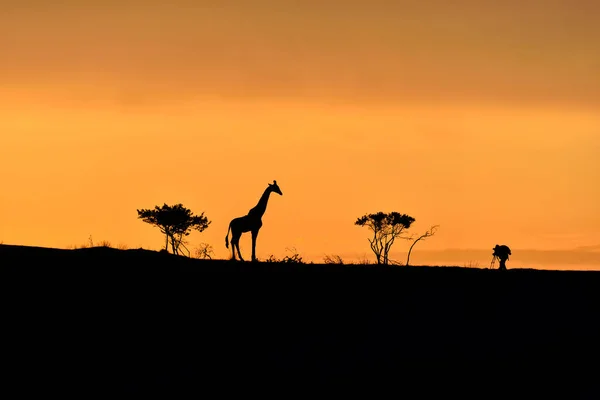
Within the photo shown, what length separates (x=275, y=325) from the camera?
96.5 feet

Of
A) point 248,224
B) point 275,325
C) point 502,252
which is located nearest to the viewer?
point 275,325

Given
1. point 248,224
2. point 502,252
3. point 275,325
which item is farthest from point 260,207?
point 502,252

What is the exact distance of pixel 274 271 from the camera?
34.5m

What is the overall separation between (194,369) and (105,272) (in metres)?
7.49

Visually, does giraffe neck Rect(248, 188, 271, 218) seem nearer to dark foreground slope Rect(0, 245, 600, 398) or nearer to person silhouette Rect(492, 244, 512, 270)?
dark foreground slope Rect(0, 245, 600, 398)

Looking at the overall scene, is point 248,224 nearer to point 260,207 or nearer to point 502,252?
point 260,207

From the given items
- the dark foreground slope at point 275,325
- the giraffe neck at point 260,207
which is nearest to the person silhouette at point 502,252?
the dark foreground slope at point 275,325

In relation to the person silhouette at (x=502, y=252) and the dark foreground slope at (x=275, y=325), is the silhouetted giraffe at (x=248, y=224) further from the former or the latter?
the person silhouette at (x=502, y=252)

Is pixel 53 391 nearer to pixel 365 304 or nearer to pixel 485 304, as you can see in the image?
pixel 365 304

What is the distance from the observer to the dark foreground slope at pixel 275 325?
1019 inches

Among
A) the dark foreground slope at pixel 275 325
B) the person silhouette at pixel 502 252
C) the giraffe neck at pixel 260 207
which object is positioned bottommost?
the dark foreground slope at pixel 275 325

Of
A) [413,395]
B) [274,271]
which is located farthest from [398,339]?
[274,271]

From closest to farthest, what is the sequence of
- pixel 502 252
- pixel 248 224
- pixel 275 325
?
pixel 275 325 → pixel 248 224 → pixel 502 252

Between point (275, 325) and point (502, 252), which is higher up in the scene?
point (502, 252)
